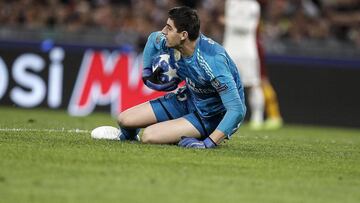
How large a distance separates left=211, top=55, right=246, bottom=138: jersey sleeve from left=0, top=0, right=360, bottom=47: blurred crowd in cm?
1112

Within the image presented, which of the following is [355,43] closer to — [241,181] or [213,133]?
[213,133]

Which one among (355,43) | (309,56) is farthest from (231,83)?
(355,43)

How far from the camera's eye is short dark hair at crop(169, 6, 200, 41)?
10.3m

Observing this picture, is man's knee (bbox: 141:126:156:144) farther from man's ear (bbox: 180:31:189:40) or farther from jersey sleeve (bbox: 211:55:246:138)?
man's ear (bbox: 180:31:189:40)

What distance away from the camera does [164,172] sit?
27.5ft

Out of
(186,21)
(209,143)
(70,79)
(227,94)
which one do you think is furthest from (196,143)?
(70,79)

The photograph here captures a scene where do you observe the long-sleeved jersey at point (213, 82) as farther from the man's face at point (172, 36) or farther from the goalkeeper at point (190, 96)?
the man's face at point (172, 36)

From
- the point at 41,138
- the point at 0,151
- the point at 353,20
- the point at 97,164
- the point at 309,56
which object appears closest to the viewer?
the point at 97,164

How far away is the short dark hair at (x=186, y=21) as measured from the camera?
33.7 feet

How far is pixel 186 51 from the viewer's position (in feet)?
33.9

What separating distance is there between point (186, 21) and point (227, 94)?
2.93ft

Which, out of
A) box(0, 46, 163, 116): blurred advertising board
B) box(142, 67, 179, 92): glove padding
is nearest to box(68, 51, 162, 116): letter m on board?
box(0, 46, 163, 116): blurred advertising board

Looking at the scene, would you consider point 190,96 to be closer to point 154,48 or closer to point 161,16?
point 154,48

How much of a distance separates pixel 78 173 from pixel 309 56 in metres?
12.7
